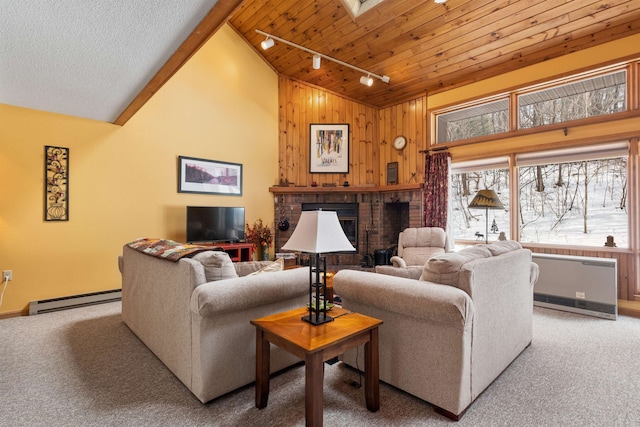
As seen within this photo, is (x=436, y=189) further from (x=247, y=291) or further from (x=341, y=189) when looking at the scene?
(x=247, y=291)

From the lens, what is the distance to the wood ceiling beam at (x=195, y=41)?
1991mm

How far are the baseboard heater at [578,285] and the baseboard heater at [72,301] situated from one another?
538cm

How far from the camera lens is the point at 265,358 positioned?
1796 mm

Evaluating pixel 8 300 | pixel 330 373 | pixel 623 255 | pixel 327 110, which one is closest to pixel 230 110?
pixel 327 110

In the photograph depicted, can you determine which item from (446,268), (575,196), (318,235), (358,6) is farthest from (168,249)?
(575,196)

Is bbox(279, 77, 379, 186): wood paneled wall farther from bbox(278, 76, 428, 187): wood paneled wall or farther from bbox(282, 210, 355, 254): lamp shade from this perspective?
bbox(282, 210, 355, 254): lamp shade

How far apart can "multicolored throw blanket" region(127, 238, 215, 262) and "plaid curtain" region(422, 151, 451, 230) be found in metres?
4.12

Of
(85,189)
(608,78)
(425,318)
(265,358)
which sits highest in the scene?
(608,78)

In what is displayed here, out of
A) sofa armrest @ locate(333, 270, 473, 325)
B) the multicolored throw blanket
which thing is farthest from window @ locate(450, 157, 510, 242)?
the multicolored throw blanket

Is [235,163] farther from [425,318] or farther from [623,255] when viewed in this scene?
[623,255]

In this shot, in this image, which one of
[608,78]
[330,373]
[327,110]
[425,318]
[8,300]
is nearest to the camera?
[425,318]

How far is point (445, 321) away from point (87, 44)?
2.99 meters

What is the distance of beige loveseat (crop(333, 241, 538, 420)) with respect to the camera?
1689 mm

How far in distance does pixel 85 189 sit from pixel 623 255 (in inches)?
259
